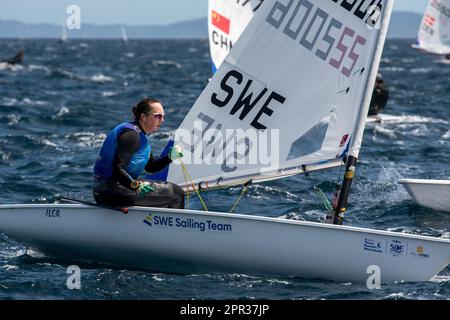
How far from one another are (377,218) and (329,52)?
2.88 meters

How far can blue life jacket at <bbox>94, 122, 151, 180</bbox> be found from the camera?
7371 mm

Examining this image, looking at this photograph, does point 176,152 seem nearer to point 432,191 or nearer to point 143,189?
point 143,189

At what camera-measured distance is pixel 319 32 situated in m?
7.77

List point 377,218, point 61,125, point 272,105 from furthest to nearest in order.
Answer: point 61,125
point 377,218
point 272,105

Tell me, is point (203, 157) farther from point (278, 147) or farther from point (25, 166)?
point (25, 166)

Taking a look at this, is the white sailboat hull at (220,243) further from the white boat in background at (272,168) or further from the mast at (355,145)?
the mast at (355,145)

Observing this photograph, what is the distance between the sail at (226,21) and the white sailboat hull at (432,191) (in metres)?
5.05

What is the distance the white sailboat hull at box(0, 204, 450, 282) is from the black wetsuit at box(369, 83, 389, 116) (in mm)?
11334

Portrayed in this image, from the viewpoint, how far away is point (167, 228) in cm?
749

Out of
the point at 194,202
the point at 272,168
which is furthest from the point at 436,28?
the point at 272,168

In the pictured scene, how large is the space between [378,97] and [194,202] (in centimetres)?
894

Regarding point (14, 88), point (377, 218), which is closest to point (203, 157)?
point (377, 218)

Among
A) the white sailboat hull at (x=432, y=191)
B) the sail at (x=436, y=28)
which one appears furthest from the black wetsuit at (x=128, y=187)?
the sail at (x=436, y=28)

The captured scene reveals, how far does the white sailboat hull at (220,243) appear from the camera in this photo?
7.13m
